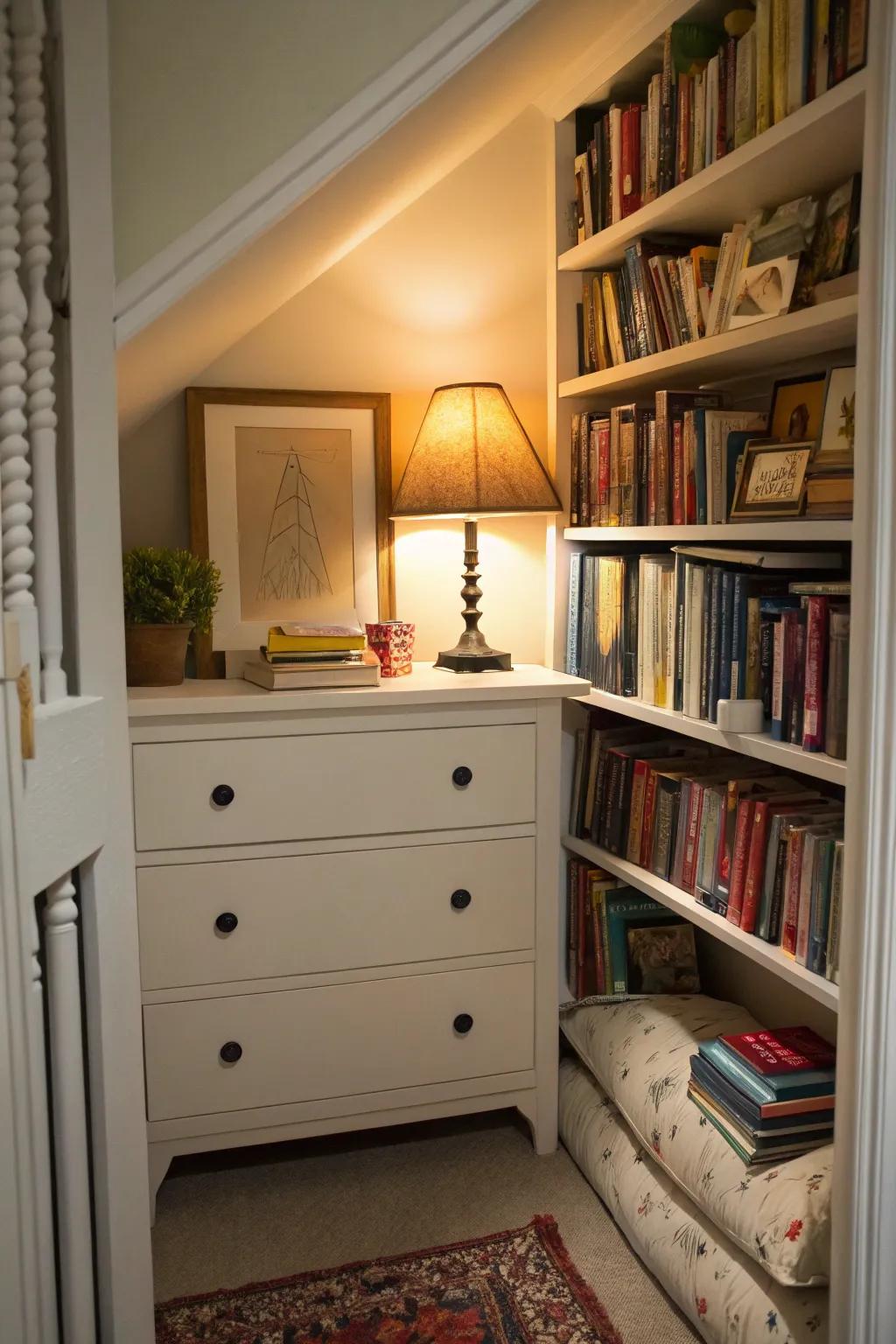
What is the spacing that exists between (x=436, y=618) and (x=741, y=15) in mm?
1297

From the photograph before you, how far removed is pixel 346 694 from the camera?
1.92m

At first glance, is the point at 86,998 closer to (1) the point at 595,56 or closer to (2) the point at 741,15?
(2) the point at 741,15

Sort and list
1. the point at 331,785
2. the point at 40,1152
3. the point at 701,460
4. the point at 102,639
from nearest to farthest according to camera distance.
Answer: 1. the point at 40,1152
2. the point at 102,639
3. the point at 701,460
4. the point at 331,785

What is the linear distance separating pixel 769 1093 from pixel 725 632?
69 centimetres

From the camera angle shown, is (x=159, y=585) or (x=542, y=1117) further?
(x=542, y=1117)

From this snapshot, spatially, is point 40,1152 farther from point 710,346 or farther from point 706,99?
point 706,99

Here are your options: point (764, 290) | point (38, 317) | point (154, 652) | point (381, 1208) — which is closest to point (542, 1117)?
point (381, 1208)

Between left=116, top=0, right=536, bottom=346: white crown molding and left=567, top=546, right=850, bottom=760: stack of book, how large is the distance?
81 centimetres

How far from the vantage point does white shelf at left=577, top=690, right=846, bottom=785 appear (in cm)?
149

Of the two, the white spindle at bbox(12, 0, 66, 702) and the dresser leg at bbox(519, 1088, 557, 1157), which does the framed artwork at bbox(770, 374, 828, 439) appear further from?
the dresser leg at bbox(519, 1088, 557, 1157)

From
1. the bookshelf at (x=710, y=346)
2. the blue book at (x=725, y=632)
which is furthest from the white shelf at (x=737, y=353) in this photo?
the blue book at (x=725, y=632)

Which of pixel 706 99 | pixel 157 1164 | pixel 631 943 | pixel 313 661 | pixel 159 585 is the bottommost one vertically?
pixel 157 1164

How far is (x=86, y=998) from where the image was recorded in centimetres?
142

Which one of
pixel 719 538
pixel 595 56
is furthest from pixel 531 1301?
pixel 595 56
